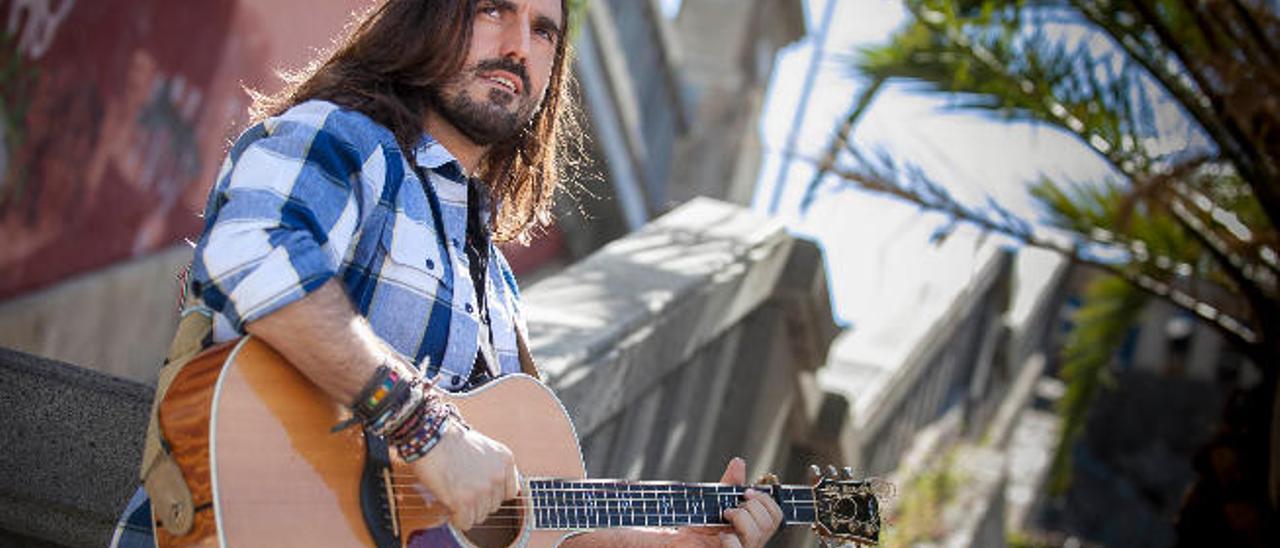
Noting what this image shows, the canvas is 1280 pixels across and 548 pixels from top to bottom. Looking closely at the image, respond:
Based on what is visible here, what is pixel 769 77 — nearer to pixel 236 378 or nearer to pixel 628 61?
pixel 628 61

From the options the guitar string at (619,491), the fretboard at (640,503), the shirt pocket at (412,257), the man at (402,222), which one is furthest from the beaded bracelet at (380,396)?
the fretboard at (640,503)

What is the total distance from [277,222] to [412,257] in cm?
34

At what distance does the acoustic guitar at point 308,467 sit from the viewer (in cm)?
223

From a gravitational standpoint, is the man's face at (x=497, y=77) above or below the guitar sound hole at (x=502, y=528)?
above

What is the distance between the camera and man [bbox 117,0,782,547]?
2314 mm

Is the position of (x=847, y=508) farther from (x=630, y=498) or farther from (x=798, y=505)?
(x=630, y=498)

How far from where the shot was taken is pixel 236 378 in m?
2.28

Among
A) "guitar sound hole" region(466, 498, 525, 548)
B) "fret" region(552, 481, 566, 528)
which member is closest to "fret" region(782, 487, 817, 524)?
"fret" region(552, 481, 566, 528)

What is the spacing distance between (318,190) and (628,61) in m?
9.31

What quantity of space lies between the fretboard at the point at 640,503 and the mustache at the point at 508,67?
0.69 meters

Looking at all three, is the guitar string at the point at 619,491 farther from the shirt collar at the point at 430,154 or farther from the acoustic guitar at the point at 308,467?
the shirt collar at the point at 430,154

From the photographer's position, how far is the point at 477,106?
2.73 m

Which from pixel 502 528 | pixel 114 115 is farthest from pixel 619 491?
pixel 114 115

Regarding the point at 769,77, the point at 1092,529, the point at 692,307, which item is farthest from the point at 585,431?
the point at 769,77
